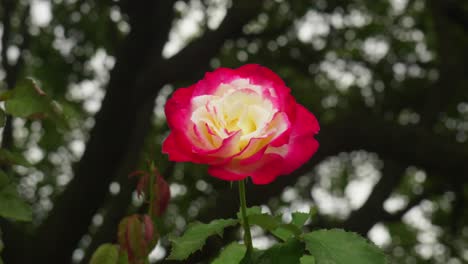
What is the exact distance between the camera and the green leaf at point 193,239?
923mm

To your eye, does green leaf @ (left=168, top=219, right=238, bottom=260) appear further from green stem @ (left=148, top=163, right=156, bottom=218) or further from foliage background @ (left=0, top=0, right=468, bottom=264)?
foliage background @ (left=0, top=0, right=468, bottom=264)

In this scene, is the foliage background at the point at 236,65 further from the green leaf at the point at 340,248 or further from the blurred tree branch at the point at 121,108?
the green leaf at the point at 340,248

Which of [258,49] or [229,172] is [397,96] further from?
[229,172]

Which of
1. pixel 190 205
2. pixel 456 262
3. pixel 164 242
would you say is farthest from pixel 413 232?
pixel 164 242

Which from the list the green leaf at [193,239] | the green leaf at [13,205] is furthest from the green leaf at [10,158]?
the green leaf at [193,239]

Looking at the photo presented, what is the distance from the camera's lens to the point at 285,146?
2.83 feet

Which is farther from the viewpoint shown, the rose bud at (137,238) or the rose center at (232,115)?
the rose bud at (137,238)

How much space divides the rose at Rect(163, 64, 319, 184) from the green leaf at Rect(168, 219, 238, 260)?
0.50ft

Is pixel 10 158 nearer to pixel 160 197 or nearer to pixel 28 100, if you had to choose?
pixel 28 100

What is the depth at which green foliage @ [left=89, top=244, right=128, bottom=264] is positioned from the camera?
119cm

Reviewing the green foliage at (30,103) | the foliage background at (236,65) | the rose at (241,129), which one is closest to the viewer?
the rose at (241,129)

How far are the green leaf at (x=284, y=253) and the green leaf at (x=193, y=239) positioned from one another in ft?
0.27

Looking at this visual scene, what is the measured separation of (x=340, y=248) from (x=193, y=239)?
221mm

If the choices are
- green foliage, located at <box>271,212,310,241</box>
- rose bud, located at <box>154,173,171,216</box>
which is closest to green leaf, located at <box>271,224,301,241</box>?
green foliage, located at <box>271,212,310,241</box>
